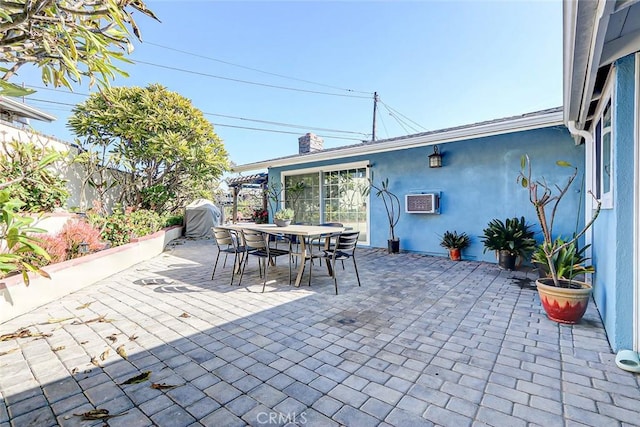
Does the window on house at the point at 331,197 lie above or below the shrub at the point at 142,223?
above

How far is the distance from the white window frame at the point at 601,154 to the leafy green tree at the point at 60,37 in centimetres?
350

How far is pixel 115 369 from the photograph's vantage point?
2.07 m

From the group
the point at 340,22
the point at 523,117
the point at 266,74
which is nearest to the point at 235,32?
the point at 340,22

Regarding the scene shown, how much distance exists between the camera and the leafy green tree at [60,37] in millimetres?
1297

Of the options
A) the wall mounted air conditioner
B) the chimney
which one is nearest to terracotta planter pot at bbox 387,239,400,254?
the wall mounted air conditioner

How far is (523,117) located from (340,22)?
20.9 ft

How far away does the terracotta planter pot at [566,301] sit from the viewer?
105 inches

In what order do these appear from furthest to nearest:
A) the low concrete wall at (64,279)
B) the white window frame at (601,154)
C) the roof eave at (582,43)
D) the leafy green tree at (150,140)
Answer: the leafy green tree at (150,140) < the low concrete wall at (64,279) < the white window frame at (601,154) < the roof eave at (582,43)

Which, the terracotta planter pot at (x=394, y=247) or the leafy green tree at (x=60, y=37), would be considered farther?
the terracotta planter pot at (x=394, y=247)

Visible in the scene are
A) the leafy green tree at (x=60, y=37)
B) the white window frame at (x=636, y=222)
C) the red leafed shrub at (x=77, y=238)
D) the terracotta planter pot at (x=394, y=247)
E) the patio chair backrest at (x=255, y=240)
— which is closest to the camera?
the leafy green tree at (x=60, y=37)

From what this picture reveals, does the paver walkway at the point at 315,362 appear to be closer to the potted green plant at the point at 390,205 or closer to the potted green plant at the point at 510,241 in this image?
the potted green plant at the point at 510,241

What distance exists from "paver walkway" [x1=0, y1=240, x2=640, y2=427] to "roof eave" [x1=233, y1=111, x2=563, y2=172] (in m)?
2.70
